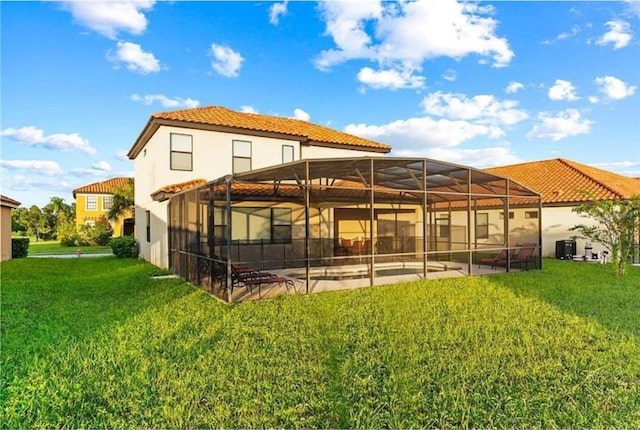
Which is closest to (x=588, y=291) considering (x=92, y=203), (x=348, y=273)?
(x=348, y=273)

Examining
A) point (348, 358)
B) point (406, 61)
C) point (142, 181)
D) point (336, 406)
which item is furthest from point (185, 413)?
point (142, 181)

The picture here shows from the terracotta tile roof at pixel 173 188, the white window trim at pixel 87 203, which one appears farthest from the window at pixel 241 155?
the white window trim at pixel 87 203

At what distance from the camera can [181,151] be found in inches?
584

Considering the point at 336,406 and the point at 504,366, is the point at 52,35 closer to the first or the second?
the point at 336,406

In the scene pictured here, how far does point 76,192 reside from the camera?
3916 centimetres

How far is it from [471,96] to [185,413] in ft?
64.6

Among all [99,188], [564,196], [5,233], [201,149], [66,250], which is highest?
[99,188]

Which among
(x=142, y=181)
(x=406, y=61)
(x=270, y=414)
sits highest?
(x=406, y=61)

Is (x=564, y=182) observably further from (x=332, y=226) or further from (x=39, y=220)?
(x=39, y=220)

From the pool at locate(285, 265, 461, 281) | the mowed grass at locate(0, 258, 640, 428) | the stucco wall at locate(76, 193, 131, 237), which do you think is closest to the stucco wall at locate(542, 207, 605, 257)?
the pool at locate(285, 265, 461, 281)

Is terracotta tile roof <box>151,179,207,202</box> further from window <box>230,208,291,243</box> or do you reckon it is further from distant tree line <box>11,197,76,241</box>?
distant tree line <box>11,197,76,241</box>

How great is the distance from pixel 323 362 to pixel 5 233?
2315 cm

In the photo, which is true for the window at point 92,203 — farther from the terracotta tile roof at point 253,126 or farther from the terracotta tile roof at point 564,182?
the terracotta tile roof at point 564,182

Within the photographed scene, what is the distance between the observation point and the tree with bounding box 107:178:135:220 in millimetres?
27594
